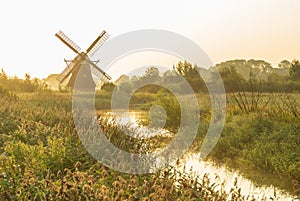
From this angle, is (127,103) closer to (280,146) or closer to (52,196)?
(280,146)

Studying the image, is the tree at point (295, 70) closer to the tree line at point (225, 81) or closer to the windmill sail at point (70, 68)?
the tree line at point (225, 81)

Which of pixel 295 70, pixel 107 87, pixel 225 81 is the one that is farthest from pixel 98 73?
pixel 295 70

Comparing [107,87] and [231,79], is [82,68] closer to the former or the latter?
[107,87]

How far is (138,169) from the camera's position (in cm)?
584

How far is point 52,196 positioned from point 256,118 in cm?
768

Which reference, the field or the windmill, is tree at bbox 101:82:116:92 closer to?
the windmill

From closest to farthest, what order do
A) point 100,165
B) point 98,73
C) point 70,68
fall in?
point 100,165 < point 70,68 < point 98,73

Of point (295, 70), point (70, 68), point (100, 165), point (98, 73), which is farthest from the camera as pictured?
point (295, 70)

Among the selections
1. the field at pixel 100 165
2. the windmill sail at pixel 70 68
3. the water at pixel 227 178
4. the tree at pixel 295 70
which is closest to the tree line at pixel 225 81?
the tree at pixel 295 70

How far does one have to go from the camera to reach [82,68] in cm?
2603

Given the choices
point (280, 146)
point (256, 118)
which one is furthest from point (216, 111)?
point (280, 146)

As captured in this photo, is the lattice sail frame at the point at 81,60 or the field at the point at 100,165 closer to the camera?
the field at the point at 100,165

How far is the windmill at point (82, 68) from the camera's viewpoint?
25.8m

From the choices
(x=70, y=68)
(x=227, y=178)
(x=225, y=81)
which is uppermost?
(x=70, y=68)
